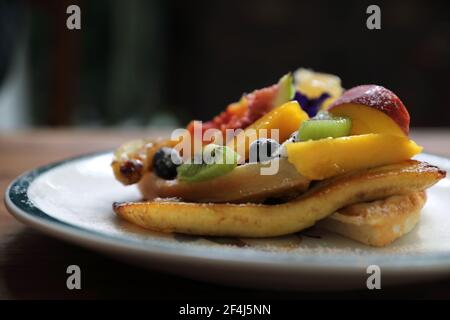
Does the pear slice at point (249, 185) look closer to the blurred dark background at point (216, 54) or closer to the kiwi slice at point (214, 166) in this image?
the kiwi slice at point (214, 166)

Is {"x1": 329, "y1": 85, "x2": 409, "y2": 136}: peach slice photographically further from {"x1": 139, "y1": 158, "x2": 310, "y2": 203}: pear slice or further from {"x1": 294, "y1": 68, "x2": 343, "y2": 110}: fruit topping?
{"x1": 294, "y1": 68, "x2": 343, "y2": 110}: fruit topping

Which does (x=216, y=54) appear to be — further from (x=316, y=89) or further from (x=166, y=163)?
(x=166, y=163)

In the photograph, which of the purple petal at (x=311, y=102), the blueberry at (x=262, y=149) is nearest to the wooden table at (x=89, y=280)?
the blueberry at (x=262, y=149)

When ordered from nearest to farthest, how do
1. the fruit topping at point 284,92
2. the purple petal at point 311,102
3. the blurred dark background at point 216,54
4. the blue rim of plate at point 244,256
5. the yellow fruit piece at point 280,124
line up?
the blue rim of plate at point 244,256 < the yellow fruit piece at point 280,124 < the fruit topping at point 284,92 < the purple petal at point 311,102 < the blurred dark background at point 216,54

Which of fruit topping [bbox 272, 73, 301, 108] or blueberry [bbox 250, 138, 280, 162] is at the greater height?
fruit topping [bbox 272, 73, 301, 108]

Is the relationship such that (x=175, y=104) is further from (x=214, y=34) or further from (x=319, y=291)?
(x=319, y=291)

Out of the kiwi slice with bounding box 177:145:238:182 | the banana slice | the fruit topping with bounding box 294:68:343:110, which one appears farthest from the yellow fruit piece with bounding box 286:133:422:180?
the fruit topping with bounding box 294:68:343:110
